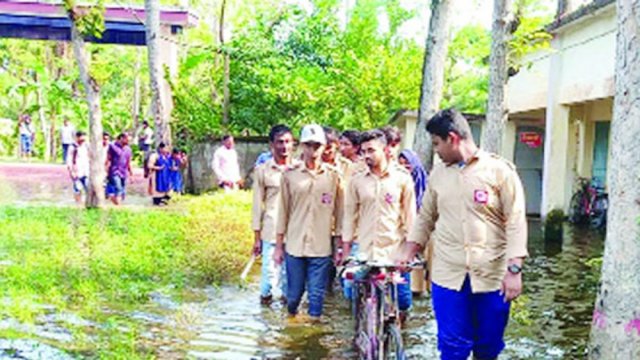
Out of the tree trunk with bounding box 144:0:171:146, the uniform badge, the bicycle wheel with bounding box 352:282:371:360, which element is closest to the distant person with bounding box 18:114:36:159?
the tree trunk with bounding box 144:0:171:146

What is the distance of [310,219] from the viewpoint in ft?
22.9

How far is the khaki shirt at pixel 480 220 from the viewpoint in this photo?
4.91 meters

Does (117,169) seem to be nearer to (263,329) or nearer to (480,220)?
(263,329)

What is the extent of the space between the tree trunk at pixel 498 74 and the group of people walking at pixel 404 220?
2.05 m

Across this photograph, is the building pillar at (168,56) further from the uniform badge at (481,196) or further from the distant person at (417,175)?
the uniform badge at (481,196)

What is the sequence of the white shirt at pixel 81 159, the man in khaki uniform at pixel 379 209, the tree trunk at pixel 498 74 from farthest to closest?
the white shirt at pixel 81 159 → the tree trunk at pixel 498 74 → the man in khaki uniform at pixel 379 209

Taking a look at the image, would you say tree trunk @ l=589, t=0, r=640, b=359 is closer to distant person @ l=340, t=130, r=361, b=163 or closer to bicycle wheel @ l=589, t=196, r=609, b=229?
distant person @ l=340, t=130, r=361, b=163

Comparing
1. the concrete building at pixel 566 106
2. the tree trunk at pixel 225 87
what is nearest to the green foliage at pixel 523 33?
the concrete building at pixel 566 106

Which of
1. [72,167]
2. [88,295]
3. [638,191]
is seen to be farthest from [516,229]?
[72,167]

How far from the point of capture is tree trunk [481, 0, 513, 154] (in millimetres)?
9938

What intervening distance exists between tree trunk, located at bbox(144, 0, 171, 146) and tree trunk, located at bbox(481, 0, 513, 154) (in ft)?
34.3

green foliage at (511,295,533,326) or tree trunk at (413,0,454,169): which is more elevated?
tree trunk at (413,0,454,169)

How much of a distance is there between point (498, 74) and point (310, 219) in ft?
13.7

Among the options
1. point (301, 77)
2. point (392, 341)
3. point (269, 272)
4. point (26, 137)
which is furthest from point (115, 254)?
point (26, 137)
